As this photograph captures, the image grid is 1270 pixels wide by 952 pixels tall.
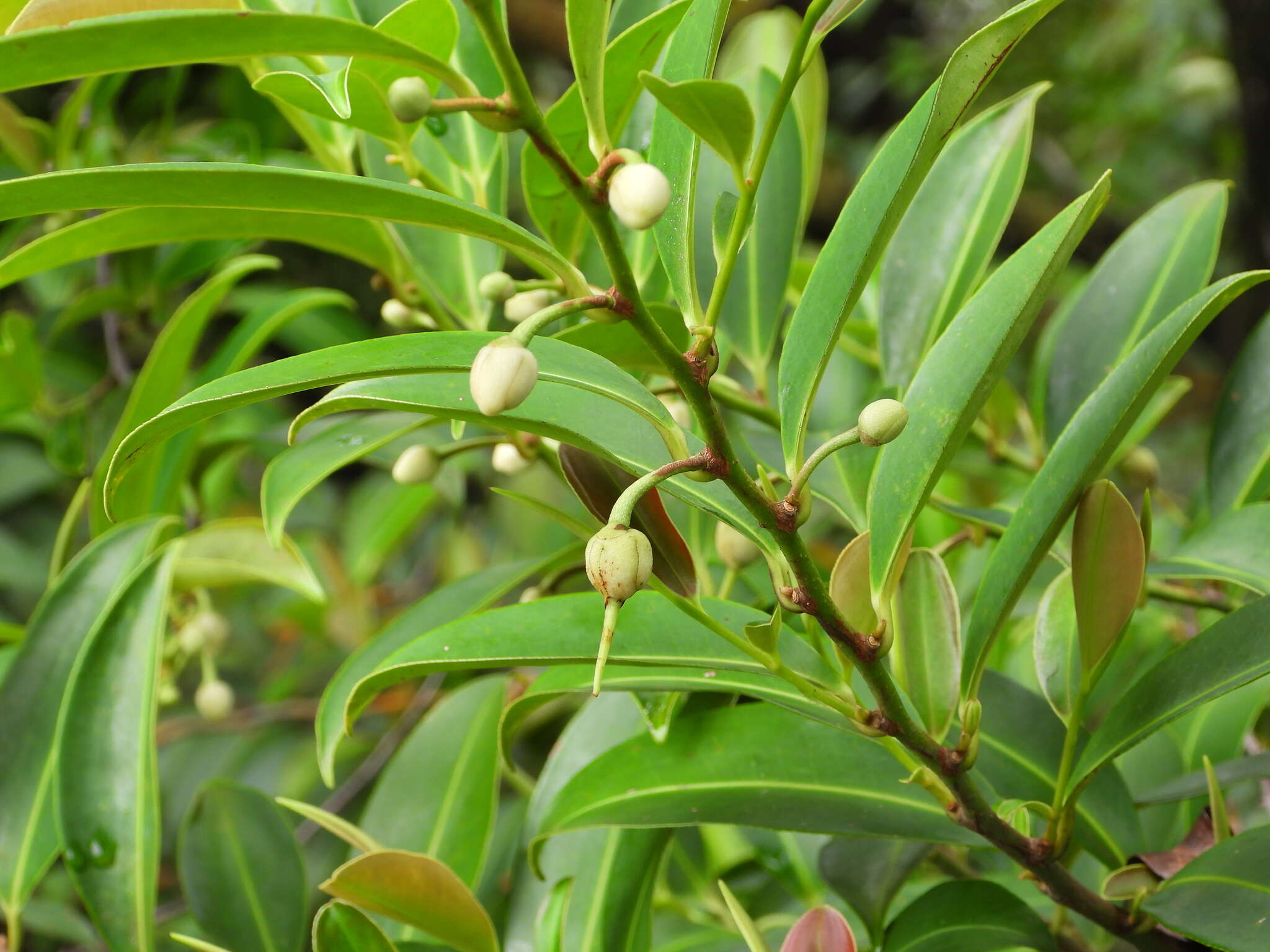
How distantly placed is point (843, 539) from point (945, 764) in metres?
1.13

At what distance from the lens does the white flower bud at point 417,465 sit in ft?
2.18

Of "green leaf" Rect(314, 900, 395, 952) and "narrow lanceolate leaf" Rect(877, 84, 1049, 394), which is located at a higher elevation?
"narrow lanceolate leaf" Rect(877, 84, 1049, 394)

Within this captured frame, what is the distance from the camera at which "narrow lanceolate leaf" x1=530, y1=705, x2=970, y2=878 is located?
20.4 inches

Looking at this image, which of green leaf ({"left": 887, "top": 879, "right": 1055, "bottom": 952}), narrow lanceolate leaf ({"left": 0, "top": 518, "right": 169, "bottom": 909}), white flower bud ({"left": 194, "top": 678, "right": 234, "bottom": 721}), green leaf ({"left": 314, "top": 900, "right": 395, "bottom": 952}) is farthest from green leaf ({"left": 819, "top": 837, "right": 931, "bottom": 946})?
white flower bud ({"left": 194, "top": 678, "right": 234, "bottom": 721})

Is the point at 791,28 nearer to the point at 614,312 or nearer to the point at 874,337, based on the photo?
the point at 874,337

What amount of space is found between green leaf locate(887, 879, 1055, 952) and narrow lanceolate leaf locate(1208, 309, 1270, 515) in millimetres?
316

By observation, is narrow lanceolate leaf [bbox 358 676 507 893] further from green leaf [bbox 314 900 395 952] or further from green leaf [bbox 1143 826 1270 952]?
green leaf [bbox 1143 826 1270 952]

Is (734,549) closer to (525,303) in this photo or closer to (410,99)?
(525,303)

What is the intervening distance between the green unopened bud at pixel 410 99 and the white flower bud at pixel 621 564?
0.53 feet

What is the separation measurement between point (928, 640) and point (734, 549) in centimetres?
11

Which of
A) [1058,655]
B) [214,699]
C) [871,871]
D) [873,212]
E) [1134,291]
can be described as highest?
[873,212]

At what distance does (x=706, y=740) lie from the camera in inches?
21.7

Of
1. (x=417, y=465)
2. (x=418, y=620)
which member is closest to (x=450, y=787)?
(x=418, y=620)

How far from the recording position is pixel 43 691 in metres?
0.73
